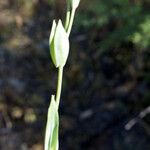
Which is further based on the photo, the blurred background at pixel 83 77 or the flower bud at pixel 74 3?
the blurred background at pixel 83 77

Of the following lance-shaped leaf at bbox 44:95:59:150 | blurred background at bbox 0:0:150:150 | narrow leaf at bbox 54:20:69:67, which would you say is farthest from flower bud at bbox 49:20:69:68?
blurred background at bbox 0:0:150:150

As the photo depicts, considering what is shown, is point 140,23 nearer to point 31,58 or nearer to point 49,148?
point 31,58

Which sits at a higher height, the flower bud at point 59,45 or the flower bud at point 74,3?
the flower bud at point 74,3

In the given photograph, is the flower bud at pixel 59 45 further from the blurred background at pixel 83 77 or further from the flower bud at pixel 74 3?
the blurred background at pixel 83 77

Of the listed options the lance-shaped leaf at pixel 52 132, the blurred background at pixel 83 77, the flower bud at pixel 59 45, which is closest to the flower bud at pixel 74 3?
the flower bud at pixel 59 45

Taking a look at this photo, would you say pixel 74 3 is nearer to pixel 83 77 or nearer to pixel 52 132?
pixel 52 132

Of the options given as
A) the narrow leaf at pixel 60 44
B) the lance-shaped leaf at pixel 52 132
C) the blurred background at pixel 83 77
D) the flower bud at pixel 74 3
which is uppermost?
the blurred background at pixel 83 77

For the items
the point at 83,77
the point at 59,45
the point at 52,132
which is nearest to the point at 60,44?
the point at 59,45
